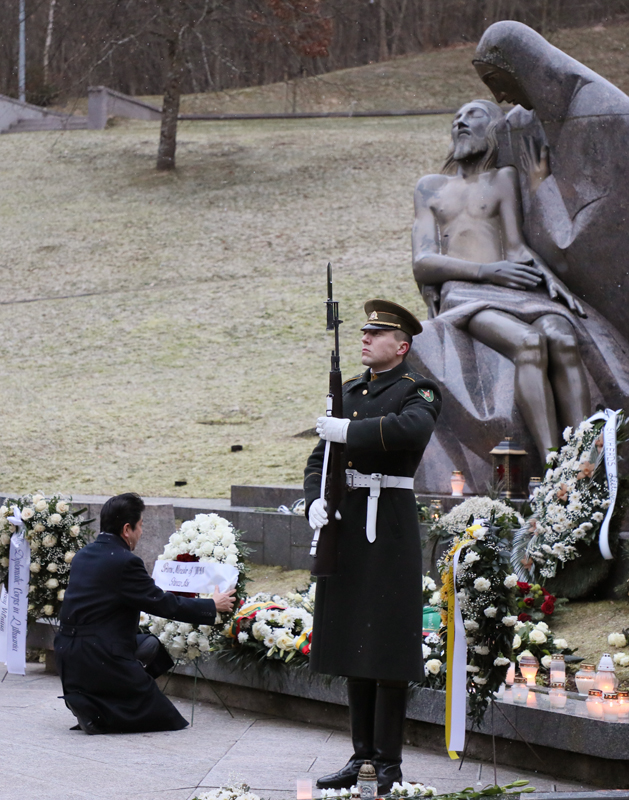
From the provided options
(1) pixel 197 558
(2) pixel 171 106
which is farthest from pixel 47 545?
(2) pixel 171 106

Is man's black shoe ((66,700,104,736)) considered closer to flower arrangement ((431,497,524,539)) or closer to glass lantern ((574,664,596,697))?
glass lantern ((574,664,596,697))

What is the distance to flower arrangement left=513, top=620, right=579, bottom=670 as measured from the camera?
5043mm

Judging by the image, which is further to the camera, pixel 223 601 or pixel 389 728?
pixel 223 601

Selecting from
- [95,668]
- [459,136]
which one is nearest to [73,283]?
[459,136]

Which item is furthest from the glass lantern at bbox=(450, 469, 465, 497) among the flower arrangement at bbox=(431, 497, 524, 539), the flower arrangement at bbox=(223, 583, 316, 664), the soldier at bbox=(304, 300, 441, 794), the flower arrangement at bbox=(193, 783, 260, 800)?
the flower arrangement at bbox=(193, 783, 260, 800)

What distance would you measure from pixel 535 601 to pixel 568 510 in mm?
528

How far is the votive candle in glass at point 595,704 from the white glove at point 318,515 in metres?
1.23

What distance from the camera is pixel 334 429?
3.87 m

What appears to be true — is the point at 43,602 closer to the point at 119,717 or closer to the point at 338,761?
the point at 119,717

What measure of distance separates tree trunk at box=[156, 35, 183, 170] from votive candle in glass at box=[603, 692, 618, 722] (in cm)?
2490

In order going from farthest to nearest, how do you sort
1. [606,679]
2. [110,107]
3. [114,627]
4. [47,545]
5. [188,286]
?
[110,107], [188,286], [47,545], [114,627], [606,679]

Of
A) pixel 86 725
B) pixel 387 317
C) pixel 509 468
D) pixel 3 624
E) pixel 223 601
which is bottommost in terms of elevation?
pixel 86 725

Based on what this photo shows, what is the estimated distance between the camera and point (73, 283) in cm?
2233

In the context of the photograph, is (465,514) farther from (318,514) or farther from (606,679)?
(318,514)
